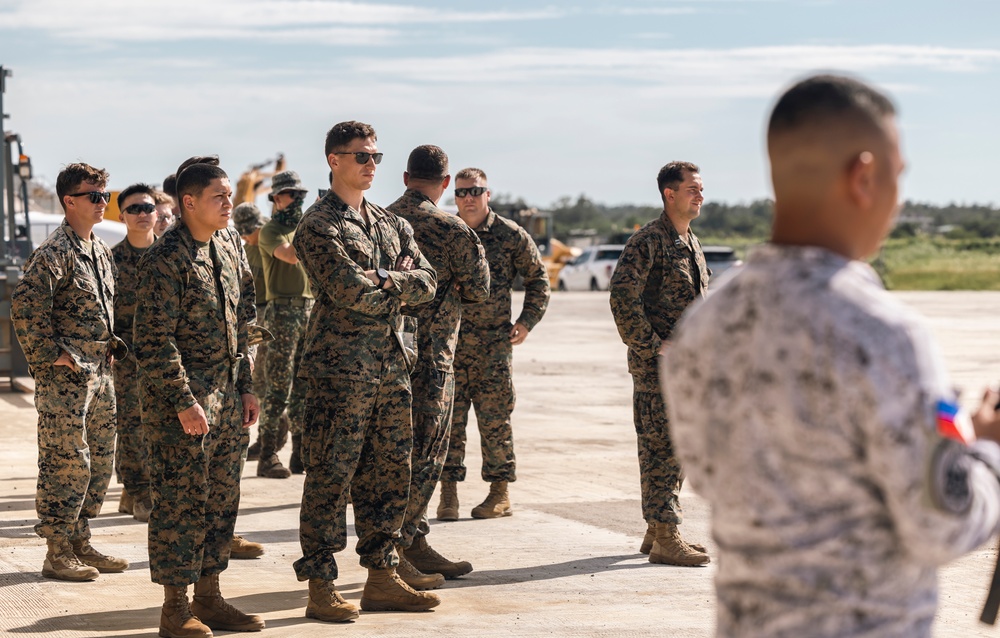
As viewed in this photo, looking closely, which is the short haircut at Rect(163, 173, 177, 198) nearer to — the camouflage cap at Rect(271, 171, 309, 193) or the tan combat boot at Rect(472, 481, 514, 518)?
the camouflage cap at Rect(271, 171, 309, 193)

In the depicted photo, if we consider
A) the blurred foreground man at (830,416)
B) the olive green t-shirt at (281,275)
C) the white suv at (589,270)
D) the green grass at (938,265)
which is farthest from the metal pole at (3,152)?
the green grass at (938,265)

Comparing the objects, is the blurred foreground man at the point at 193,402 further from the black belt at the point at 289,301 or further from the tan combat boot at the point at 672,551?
the black belt at the point at 289,301

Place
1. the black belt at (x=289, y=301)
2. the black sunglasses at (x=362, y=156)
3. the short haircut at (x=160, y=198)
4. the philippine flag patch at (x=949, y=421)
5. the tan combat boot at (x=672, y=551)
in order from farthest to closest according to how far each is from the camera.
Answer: the black belt at (x=289, y=301) < the short haircut at (x=160, y=198) < the tan combat boot at (x=672, y=551) < the black sunglasses at (x=362, y=156) < the philippine flag patch at (x=949, y=421)

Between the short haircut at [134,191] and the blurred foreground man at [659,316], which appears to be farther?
the short haircut at [134,191]

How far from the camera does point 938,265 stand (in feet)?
209

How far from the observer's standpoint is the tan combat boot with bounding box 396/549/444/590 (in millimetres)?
6543

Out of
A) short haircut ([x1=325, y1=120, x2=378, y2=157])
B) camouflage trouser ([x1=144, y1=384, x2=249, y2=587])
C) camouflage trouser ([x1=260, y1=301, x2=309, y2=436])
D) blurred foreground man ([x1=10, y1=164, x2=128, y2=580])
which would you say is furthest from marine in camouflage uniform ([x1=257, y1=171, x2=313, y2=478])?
camouflage trouser ([x1=144, y1=384, x2=249, y2=587])

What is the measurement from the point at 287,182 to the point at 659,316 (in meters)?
4.02

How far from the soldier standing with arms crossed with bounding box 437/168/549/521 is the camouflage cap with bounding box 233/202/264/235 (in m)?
3.13

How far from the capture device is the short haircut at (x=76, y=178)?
699 cm

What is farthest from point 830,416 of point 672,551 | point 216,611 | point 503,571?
point 672,551

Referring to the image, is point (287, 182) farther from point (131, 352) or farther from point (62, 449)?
point (62, 449)

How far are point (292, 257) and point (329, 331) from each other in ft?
13.3

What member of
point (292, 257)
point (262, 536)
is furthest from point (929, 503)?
point (292, 257)
